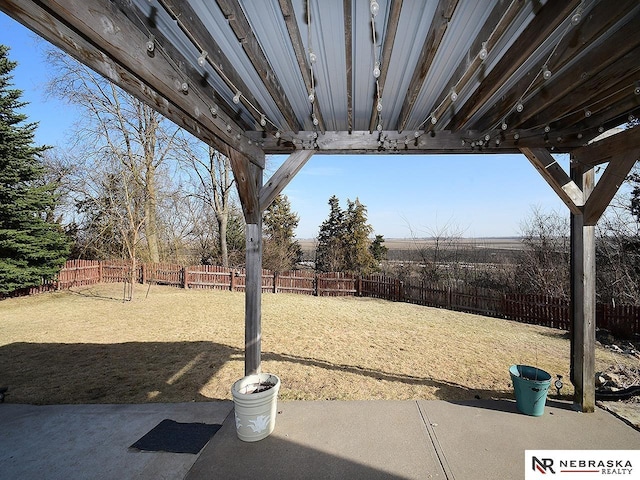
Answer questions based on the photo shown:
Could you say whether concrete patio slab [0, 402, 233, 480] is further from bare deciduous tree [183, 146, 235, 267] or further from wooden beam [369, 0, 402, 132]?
bare deciduous tree [183, 146, 235, 267]

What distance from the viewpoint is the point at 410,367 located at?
170 inches

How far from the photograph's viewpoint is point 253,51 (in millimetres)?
1781

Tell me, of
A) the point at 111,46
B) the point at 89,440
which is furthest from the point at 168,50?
the point at 89,440

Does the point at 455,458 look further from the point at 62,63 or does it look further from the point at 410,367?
the point at 62,63

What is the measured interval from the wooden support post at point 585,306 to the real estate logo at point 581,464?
2.27 ft

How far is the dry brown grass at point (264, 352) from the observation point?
363cm

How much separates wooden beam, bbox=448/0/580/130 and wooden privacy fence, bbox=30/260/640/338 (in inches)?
281

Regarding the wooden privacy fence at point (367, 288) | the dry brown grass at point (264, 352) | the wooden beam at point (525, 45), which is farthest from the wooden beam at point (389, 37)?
the wooden privacy fence at point (367, 288)

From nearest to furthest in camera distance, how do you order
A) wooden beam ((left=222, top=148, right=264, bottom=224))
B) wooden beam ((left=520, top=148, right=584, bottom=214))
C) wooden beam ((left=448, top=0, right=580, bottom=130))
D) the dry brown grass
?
wooden beam ((left=448, top=0, right=580, bottom=130)) → wooden beam ((left=222, top=148, right=264, bottom=224)) → wooden beam ((left=520, top=148, right=584, bottom=214)) → the dry brown grass

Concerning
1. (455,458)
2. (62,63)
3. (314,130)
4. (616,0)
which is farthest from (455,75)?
(62,63)

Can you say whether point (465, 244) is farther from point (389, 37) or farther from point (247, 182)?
point (389, 37)

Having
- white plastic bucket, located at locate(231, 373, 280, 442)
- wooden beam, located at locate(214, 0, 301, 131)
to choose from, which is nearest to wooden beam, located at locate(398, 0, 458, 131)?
wooden beam, located at locate(214, 0, 301, 131)

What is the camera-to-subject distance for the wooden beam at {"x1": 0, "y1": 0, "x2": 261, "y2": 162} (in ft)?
3.35

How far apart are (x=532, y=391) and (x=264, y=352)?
11.9ft
